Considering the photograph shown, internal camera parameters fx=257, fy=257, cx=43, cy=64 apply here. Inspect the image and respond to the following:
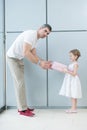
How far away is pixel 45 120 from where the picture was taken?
349cm

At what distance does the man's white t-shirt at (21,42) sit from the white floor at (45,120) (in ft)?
2.98

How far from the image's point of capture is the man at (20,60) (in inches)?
146

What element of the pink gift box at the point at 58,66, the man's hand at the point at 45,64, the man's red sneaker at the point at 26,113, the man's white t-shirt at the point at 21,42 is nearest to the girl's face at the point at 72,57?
the pink gift box at the point at 58,66

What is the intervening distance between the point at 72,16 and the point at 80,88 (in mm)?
1178

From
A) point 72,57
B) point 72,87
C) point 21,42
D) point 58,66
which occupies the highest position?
point 21,42

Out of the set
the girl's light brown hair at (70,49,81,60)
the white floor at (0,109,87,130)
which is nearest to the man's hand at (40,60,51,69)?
the girl's light brown hair at (70,49,81,60)

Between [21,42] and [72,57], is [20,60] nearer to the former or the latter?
[21,42]

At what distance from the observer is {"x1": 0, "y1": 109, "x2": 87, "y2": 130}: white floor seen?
313 cm

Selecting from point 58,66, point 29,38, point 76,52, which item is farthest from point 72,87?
point 29,38

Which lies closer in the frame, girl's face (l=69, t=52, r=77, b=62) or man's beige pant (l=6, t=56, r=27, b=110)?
man's beige pant (l=6, t=56, r=27, b=110)

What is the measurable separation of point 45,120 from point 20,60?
41.2 inches

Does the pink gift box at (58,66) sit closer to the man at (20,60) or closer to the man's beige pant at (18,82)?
the man at (20,60)

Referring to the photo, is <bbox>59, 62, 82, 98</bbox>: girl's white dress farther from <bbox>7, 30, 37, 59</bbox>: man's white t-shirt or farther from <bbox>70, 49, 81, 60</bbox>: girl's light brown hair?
<bbox>7, 30, 37, 59</bbox>: man's white t-shirt

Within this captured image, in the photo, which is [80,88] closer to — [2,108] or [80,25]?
[80,25]
